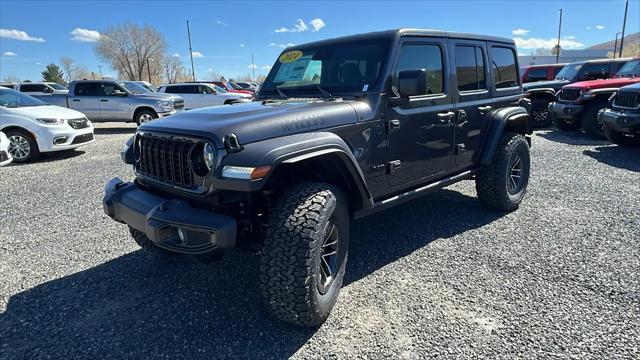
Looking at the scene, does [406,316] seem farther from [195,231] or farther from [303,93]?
[303,93]

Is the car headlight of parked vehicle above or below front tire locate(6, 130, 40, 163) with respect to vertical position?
above

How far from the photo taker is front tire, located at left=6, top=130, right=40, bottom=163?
322 inches

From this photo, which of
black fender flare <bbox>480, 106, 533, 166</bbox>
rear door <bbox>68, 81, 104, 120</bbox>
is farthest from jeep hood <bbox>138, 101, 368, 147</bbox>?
rear door <bbox>68, 81, 104, 120</bbox>

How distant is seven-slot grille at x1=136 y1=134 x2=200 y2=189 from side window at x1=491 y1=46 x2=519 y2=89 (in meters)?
3.51

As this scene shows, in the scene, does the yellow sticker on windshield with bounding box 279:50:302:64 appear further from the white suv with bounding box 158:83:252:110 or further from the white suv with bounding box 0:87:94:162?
the white suv with bounding box 158:83:252:110

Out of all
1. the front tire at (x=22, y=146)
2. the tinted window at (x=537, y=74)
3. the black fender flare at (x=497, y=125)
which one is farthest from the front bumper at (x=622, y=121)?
the front tire at (x=22, y=146)

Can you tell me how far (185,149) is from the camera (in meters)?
2.56

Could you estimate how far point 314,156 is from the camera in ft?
8.26

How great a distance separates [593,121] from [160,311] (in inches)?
418

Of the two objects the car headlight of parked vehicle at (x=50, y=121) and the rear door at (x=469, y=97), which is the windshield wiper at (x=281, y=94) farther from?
the car headlight of parked vehicle at (x=50, y=121)

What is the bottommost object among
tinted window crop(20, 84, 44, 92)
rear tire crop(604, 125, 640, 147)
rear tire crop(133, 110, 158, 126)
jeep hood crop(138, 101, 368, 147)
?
rear tire crop(604, 125, 640, 147)

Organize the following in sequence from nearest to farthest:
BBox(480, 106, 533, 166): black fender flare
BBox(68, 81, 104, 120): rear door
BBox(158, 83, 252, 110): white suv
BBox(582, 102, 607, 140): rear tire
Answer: BBox(480, 106, 533, 166): black fender flare → BBox(582, 102, 607, 140): rear tire → BBox(68, 81, 104, 120): rear door → BBox(158, 83, 252, 110): white suv

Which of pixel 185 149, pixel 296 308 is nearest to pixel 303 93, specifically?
pixel 185 149

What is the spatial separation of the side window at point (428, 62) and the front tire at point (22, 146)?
320 inches
